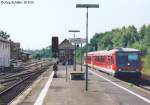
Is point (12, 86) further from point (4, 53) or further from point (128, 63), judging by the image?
point (4, 53)

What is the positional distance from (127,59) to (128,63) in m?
0.35

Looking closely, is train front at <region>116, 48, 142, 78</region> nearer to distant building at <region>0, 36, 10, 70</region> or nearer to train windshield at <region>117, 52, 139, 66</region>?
train windshield at <region>117, 52, 139, 66</region>

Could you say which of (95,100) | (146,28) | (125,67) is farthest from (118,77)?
(146,28)

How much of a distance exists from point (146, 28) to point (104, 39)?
37295mm

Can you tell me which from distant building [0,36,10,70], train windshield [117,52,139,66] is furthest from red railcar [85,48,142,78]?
distant building [0,36,10,70]

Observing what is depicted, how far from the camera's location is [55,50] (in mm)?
30453

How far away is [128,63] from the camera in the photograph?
116ft

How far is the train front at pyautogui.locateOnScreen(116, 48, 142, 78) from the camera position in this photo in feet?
115

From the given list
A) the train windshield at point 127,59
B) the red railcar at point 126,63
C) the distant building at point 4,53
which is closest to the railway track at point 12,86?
the red railcar at point 126,63

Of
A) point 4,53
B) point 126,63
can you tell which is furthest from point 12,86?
point 4,53

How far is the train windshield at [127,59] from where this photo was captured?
35.2 metres

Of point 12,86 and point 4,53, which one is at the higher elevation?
point 4,53

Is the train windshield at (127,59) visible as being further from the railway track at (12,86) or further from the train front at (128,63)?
the railway track at (12,86)

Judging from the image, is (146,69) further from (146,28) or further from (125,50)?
(146,28)
